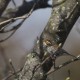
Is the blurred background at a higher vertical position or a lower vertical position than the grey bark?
lower

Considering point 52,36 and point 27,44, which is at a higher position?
point 52,36

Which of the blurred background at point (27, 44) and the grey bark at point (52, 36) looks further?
the blurred background at point (27, 44)

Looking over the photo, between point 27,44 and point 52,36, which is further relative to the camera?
point 27,44

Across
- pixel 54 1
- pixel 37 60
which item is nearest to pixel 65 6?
pixel 54 1

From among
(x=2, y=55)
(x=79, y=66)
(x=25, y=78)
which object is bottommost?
(x=79, y=66)

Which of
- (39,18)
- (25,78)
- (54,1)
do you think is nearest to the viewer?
(25,78)

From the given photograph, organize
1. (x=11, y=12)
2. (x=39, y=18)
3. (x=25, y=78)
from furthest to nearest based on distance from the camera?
(x=39, y=18), (x=11, y=12), (x=25, y=78)

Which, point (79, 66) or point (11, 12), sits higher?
point (11, 12)

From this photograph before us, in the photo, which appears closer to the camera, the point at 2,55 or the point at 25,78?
the point at 25,78

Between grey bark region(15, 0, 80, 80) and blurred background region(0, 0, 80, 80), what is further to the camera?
blurred background region(0, 0, 80, 80)

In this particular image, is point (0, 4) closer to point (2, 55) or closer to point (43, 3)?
point (43, 3)

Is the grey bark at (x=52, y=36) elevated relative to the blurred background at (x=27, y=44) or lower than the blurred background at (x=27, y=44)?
elevated
